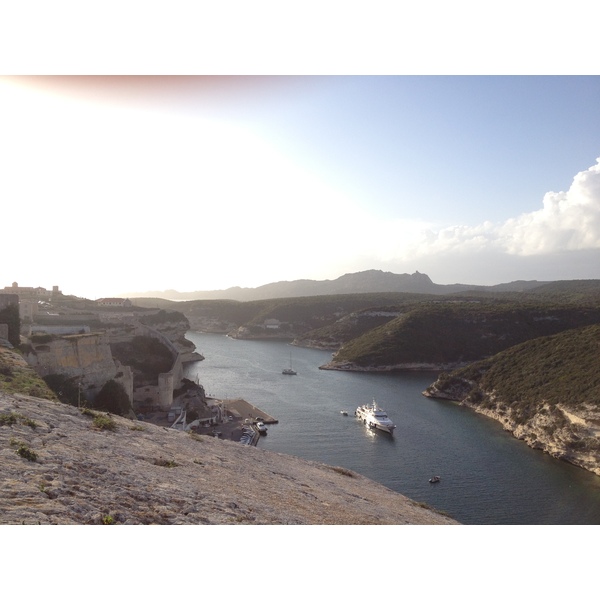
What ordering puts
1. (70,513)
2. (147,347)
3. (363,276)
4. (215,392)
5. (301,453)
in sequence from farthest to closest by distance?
(363,276)
(215,392)
(147,347)
(301,453)
(70,513)

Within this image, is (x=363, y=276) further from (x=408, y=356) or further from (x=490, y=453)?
(x=490, y=453)

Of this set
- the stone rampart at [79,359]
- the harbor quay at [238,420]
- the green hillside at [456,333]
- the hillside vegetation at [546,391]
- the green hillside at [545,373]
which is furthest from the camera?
the green hillside at [456,333]

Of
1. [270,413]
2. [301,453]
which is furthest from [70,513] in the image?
[270,413]

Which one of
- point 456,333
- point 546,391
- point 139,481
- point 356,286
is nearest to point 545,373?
point 546,391

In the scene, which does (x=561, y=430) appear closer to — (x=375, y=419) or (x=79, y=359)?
(x=375, y=419)

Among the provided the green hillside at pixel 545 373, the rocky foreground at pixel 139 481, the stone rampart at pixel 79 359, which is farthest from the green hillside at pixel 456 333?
the rocky foreground at pixel 139 481

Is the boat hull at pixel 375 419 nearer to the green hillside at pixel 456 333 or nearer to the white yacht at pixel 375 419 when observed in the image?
the white yacht at pixel 375 419
